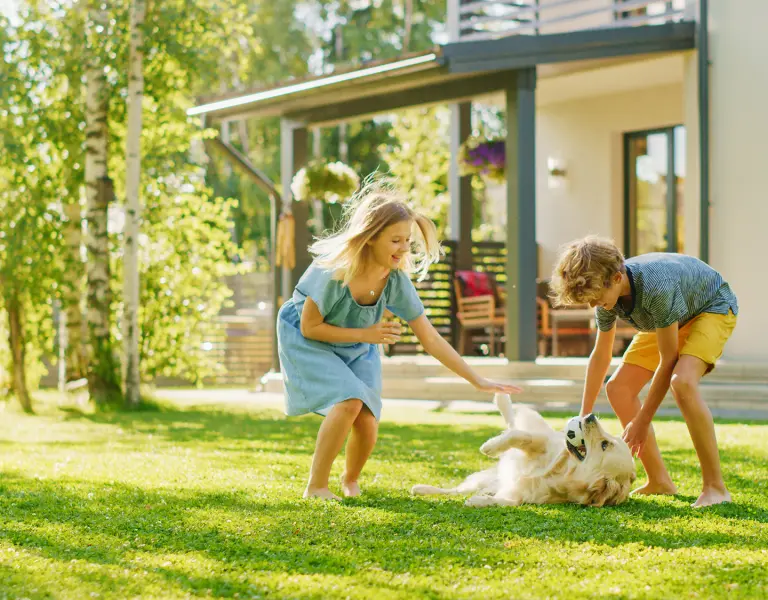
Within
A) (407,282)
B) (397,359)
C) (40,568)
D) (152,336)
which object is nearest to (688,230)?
(397,359)

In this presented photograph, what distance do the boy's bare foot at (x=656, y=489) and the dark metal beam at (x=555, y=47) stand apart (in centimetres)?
653

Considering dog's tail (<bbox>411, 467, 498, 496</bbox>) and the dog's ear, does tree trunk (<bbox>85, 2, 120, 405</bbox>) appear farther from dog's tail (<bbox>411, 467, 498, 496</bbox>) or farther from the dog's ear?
the dog's ear

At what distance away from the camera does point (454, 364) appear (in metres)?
4.53

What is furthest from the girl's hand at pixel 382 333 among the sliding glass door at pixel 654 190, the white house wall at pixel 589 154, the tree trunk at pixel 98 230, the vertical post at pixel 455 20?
the sliding glass door at pixel 654 190

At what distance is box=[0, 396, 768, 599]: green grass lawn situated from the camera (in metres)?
2.84

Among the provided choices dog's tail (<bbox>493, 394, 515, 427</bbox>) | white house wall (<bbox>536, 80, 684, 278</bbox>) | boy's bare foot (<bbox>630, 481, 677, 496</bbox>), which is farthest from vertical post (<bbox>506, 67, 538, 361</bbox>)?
dog's tail (<bbox>493, 394, 515, 427</bbox>)

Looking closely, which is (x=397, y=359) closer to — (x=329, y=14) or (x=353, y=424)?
(x=353, y=424)

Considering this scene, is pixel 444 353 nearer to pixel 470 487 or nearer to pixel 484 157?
pixel 470 487

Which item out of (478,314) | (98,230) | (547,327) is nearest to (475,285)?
(478,314)

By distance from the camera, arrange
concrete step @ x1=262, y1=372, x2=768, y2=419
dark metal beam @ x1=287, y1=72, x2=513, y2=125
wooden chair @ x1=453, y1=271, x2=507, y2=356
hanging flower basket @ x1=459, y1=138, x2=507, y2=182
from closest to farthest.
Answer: concrete step @ x1=262, y1=372, x2=768, y2=419 < dark metal beam @ x1=287, y1=72, x2=513, y2=125 < wooden chair @ x1=453, y1=271, x2=507, y2=356 < hanging flower basket @ x1=459, y1=138, x2=507, y2=182

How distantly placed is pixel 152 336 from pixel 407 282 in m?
7.99

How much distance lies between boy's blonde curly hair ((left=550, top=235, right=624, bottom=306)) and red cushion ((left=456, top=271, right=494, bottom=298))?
8860mm

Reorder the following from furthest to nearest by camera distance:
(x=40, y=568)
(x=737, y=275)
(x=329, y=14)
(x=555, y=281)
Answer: (x=329, y=14) < (x=737, y=275) < (x=555, y=281) < (x=40, y=568)

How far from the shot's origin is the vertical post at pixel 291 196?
13242 mm
